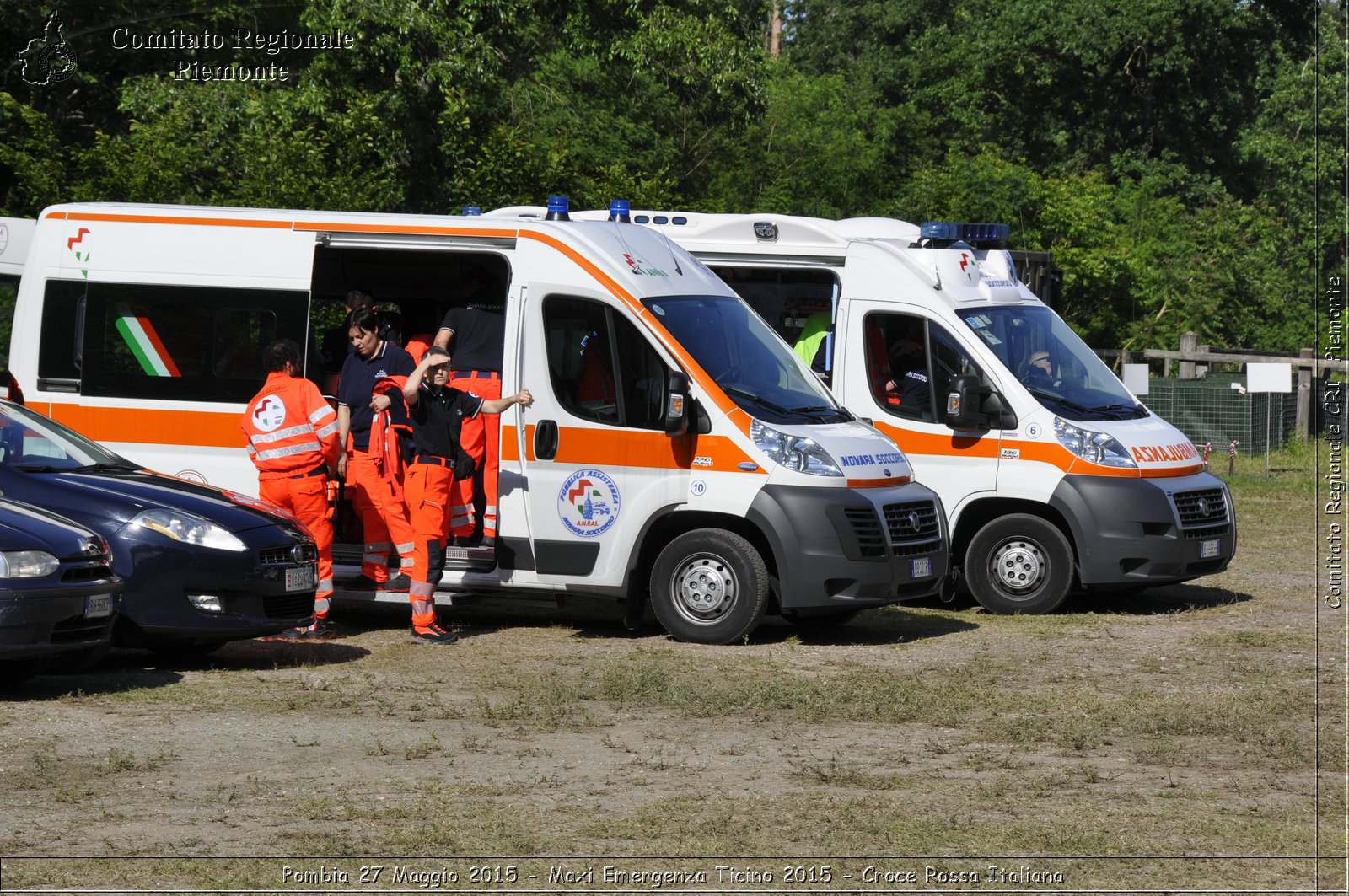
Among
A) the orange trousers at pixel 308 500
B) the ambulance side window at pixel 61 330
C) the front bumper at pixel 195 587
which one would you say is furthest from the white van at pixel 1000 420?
the front bumper at pixel 195 587

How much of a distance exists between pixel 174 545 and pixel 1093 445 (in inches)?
244

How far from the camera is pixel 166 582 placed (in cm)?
949

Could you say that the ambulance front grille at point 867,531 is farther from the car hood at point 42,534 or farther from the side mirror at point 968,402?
the car hood at point 42,534

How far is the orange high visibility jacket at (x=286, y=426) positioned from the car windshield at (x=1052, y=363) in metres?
4.68

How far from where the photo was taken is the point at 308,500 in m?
10.7

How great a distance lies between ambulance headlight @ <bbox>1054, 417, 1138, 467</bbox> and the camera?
40.4ft

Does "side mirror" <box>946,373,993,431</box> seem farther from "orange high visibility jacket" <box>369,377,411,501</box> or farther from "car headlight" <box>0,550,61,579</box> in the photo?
"car headlight" <box>0,550,61,579</box>

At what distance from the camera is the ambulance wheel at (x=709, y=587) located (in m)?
10.8

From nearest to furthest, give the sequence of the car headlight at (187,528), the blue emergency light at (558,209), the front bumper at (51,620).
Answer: the front bumper at (51,620), the car headlight at (187,528), the blue emergency light at (558,209)

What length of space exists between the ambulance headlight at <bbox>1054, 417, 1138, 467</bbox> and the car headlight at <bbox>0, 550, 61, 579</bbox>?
6.80m

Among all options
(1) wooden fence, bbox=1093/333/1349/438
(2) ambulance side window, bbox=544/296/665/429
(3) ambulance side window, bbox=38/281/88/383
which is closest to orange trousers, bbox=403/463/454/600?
(2) ambulance side window, bbox=544/296/665/429

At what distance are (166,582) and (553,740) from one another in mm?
2622

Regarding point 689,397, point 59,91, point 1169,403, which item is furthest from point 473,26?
point 689,397

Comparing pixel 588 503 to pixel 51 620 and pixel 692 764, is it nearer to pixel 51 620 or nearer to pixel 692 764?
pixel 51 620
